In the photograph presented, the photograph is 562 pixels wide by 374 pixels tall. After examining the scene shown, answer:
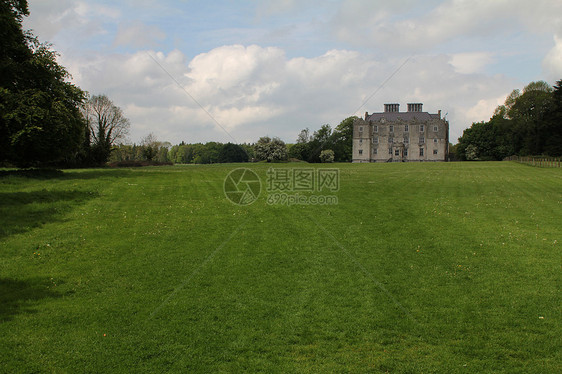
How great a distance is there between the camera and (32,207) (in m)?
18.2

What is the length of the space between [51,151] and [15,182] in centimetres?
614

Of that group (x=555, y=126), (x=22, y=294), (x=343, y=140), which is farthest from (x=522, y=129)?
(x=22, y=294)

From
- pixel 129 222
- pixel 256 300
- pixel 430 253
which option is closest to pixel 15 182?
pixel 129 222

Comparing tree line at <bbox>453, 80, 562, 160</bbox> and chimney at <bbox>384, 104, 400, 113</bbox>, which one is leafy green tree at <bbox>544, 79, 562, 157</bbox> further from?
chimney at <bbox>384, 104, 400, 113</bbox>

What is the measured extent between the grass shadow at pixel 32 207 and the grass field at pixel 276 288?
0.13 m

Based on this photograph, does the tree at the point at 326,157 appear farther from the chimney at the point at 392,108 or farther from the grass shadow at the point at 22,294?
the grass shadow at the point at 22,294

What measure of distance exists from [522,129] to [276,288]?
348ft

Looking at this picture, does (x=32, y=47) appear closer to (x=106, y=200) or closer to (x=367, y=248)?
(x=106, y=200)

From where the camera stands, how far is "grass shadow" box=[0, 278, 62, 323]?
8.87 meters

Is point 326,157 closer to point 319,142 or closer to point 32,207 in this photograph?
point 319,142

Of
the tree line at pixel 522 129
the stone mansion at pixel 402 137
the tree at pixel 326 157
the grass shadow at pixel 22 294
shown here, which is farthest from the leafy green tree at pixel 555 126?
the grass shadow at pixel 22 294

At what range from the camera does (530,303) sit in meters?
9.47

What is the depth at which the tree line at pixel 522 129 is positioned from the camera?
3226 inches

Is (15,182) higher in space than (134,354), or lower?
higher
